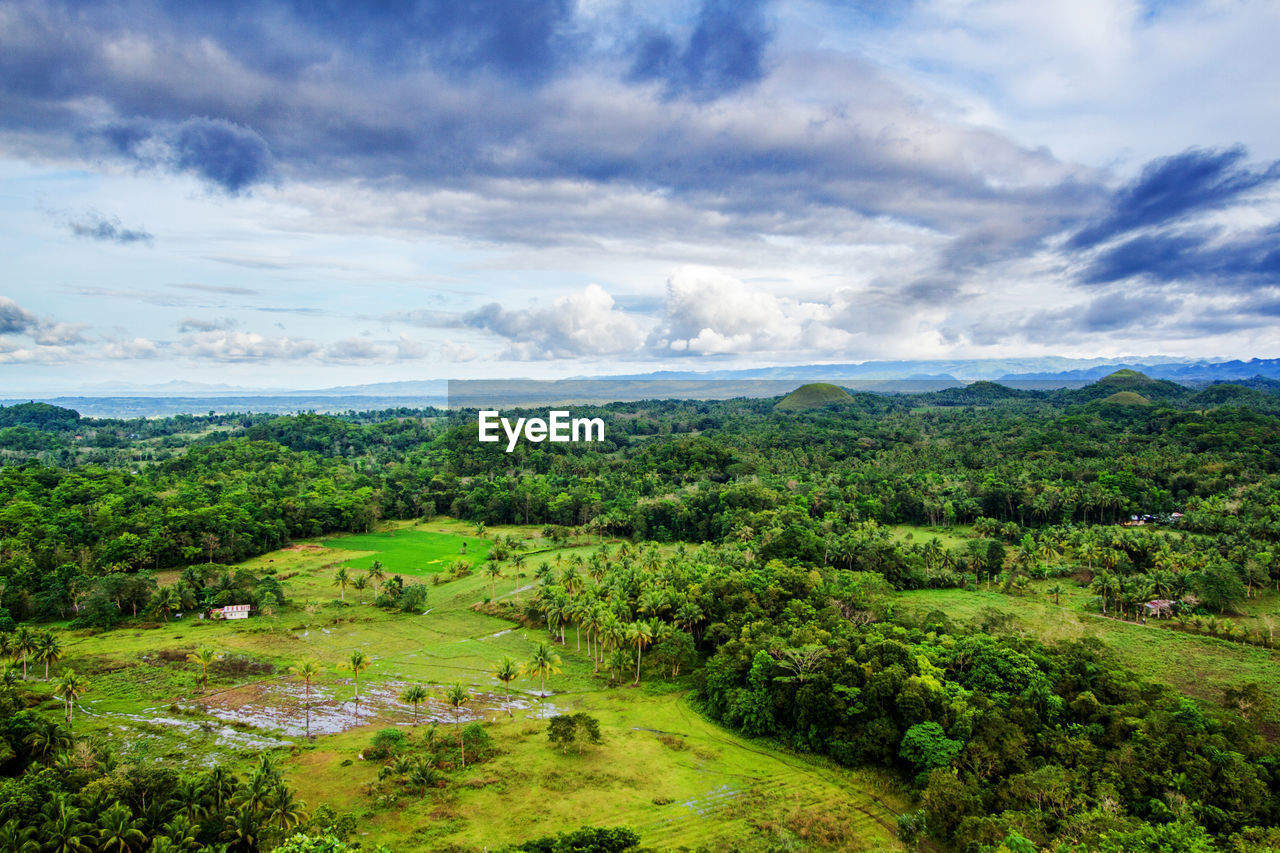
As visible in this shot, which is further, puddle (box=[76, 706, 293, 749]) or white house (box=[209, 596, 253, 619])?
white house (box=[209, 596, 253, 619])

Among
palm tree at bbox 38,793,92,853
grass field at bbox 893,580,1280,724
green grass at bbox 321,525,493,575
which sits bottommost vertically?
green grass at bbox 321,525,493,575

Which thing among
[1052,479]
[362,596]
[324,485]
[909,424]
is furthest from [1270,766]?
[909,424]

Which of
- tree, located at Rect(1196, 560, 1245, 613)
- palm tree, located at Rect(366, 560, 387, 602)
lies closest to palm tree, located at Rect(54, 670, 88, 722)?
palm tree, located at Rect(366, 560, 387, 602)

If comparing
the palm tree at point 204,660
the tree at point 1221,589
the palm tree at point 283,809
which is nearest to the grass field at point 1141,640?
the tree at point 1221,589

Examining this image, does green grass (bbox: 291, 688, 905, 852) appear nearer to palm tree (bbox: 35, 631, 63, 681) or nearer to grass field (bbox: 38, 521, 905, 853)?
grass field (bbox: 38, 521, 905, 853)

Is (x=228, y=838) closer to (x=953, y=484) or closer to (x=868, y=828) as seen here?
(x=868, y=828)

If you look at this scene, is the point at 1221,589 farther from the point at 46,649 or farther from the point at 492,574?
the point at 46,649

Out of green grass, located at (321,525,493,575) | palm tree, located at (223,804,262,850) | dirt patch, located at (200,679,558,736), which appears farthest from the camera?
green grass, located at (321,525,493,575)
